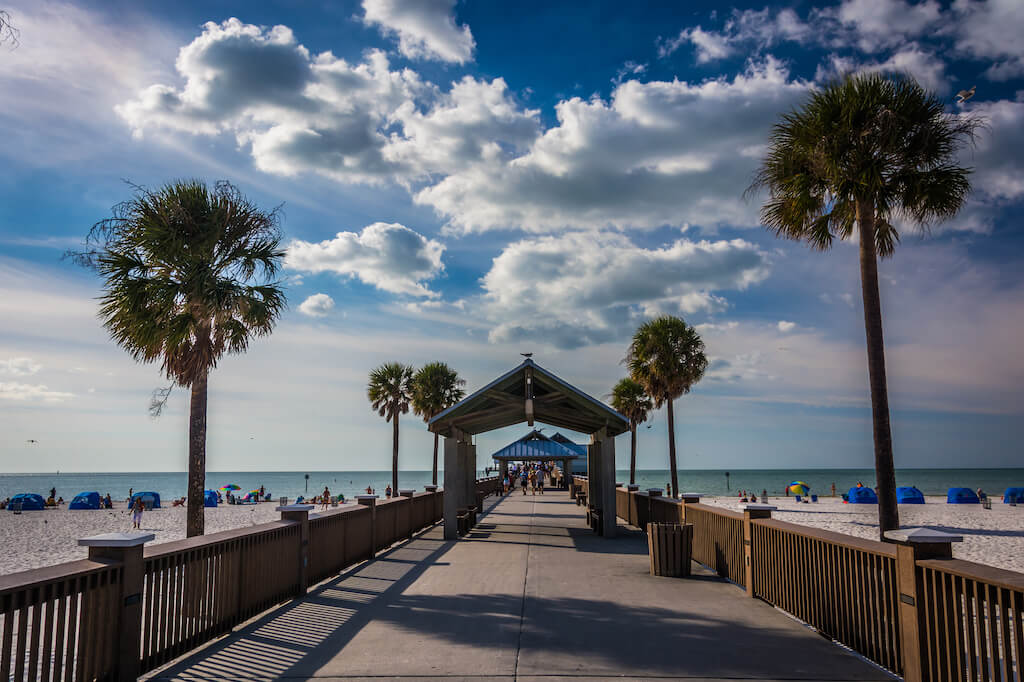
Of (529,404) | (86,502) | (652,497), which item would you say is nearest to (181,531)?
(529,404)

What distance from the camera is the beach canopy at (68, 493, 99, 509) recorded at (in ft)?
139

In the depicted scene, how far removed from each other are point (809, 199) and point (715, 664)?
34.0ft

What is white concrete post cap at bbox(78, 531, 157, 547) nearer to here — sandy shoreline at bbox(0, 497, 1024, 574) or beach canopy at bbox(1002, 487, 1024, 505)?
sandy shoreline at bbox(0, 497, 1024, 574)

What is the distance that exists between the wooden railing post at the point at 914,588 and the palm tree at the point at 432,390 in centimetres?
3674

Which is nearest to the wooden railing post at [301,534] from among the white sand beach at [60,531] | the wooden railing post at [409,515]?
the white sand beach at [60,531]

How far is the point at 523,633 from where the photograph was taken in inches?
252

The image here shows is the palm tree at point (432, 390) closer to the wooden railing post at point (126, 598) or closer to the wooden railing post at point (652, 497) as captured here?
the wooden railing post at point (652, 497)

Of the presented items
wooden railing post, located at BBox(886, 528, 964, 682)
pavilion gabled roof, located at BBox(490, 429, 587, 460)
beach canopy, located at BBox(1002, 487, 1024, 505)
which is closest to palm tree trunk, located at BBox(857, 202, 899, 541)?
wooden railing post, located at BBox(886, 528, 964, 682)

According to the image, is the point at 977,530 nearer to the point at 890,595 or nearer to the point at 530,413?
the point at 530,413

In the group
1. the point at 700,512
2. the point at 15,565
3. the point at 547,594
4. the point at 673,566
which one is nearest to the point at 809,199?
the point at 700,512

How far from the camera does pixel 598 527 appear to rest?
15664 millimetres

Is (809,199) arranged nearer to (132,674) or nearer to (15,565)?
(132,674)

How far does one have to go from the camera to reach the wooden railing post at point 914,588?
177 inches

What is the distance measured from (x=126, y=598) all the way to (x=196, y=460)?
6573 millimetres
